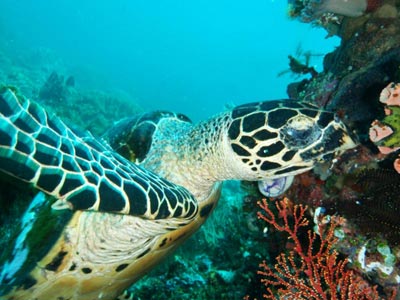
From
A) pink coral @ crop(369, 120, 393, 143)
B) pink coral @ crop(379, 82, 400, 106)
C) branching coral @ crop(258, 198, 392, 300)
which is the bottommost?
branching coral @ crop(258, 198, 392, 300)

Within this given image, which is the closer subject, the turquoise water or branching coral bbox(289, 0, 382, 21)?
branching coral bbox(289, 0, 382, 21)

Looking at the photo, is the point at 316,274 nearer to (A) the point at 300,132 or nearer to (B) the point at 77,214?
(A) the point at 300,132

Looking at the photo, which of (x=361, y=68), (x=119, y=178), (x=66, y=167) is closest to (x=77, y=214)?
(x=119, y=178)

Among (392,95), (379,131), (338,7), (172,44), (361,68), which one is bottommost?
(379,131)

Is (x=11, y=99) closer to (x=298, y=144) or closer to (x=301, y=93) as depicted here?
(x=298, y=144)

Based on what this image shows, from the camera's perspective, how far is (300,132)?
2.27 metres

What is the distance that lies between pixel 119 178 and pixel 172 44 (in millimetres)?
81376

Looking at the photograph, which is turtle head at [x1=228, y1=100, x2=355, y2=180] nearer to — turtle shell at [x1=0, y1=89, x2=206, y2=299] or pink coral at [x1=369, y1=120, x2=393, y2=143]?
pink coral at [x1=369, y1=120, x2=393, y2=143]

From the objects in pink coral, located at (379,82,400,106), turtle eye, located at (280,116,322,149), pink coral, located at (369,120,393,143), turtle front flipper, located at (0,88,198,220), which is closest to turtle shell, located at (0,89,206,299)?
turtle front flipper, located at (0,88,198,220)

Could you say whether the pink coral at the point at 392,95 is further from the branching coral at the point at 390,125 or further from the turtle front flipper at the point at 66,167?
the turtle front flipper at the point at 66,167

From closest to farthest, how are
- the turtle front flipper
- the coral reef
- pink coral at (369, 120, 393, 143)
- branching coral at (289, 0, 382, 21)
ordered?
the turtle front flipper
pink coral at (369, 120, 393, 143)
the coral reef
branching coral at (289, 0, 382, 21)

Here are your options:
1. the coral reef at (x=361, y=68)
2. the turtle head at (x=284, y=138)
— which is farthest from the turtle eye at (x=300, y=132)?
the coral reef at (x=361, y=68)

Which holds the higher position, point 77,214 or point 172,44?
point 172,44

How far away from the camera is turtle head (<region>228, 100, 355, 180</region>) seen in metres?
2.23
